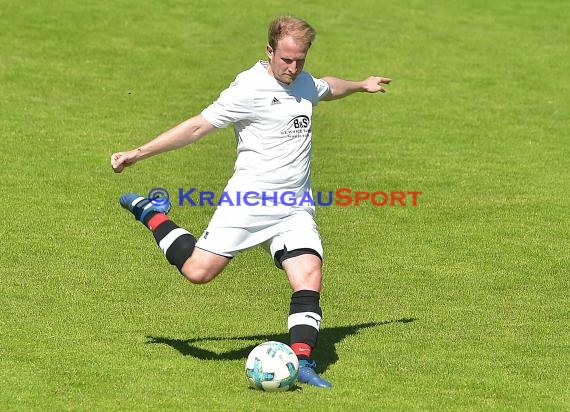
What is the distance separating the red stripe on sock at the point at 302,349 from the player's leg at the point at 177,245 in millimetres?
1031

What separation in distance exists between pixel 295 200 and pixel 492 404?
8.23 ft

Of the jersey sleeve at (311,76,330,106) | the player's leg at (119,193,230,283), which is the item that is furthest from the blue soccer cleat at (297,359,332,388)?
the jersey sleeve at (311,76,330,106)

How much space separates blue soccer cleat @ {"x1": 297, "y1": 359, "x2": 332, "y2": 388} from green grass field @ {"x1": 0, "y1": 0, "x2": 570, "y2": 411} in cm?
11

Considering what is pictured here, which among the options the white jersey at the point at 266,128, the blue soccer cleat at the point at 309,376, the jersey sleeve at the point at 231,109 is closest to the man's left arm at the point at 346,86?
the white jersey at the point at 266,128

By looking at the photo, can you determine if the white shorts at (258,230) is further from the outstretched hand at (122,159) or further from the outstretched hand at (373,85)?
the outstretched hand at (373,85)

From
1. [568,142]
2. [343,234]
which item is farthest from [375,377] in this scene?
[568,142]

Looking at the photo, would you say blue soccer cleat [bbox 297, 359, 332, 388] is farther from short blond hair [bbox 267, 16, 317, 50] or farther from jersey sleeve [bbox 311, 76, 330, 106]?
short blond hair [bbox 267, 16, 317, 50]

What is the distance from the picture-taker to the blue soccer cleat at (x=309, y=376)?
10320mm

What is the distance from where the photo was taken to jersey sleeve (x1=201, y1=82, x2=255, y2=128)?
10.7 m

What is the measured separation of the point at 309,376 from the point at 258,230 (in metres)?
1.44

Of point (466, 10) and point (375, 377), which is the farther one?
point (466, 10)

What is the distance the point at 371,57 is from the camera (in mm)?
24828

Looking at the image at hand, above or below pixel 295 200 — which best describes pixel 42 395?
below

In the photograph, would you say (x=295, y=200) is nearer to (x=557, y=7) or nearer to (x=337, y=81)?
(x=337, y=81)
